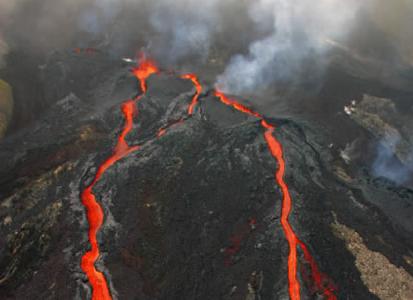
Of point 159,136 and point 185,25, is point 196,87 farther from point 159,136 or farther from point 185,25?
point 185,25

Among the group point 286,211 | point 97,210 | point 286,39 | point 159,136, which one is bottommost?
point 286,211

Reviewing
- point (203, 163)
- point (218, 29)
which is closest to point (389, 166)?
point (203, 163)

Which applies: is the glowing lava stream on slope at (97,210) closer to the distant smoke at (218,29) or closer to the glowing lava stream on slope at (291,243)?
the glowing lava stream on slope at (291,243)

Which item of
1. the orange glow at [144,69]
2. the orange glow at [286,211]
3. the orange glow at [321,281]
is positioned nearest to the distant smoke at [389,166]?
the orange glow at [286,211]

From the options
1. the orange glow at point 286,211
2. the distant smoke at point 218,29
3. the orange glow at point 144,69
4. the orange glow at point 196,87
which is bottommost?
the orange glow at point 286,211

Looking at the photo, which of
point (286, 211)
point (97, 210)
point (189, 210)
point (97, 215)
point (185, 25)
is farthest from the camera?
point (185, 25)

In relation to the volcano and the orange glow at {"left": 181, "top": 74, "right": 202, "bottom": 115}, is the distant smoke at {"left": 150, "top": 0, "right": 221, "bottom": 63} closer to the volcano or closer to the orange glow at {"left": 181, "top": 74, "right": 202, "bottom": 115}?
the orange glow at {"left": 181, "top": 74, "right": 202, "bottom": 115}

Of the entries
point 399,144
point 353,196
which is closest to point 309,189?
point 353,196

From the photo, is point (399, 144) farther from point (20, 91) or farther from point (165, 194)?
point (20, 91)
